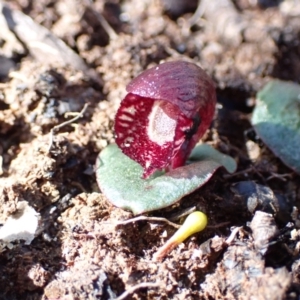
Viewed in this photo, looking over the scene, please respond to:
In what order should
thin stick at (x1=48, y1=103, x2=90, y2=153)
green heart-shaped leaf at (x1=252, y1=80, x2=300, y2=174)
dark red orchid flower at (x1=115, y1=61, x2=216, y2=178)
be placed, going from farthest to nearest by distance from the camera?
1. green heart-shaped leaf at (x1=252, y1=80, x2=300, y2=174)
2. thin stick at (x1=48, y1=103, x2=90, y2=153)
3. dark red orchid flower at (x1=115, y1=61, x2=216, y2=178)

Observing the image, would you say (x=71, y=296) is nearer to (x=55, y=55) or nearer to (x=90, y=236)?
(x=90, y=236)

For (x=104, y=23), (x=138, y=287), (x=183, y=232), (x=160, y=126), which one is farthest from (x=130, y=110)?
(x=104, y=23)

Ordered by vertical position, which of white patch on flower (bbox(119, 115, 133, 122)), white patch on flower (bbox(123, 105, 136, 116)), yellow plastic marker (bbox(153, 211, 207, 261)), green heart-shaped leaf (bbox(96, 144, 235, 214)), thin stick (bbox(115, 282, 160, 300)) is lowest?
thin stick (bbox(115, 282, 160, 300))

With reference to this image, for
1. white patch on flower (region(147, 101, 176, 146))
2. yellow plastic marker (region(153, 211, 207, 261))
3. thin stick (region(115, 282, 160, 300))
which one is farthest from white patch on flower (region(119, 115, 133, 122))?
thin stick (region(115, 282, 160, 300))

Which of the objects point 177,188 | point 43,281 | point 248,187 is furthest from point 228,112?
point 43,281

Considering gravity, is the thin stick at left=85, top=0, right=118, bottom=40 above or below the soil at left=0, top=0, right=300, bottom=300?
above

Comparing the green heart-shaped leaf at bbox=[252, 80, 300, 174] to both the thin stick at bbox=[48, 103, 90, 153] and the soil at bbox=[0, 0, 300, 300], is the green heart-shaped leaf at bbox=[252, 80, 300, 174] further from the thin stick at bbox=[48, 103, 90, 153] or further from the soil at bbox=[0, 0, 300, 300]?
the thin stick at bbox=[48, 103, 90, 153]
